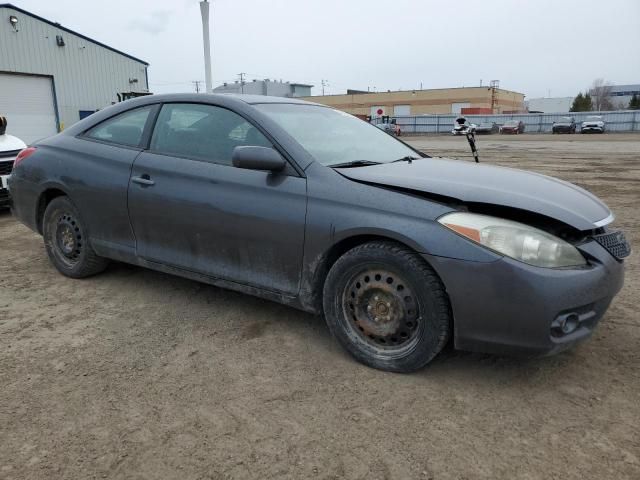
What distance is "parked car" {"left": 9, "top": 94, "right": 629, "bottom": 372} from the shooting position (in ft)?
8.53

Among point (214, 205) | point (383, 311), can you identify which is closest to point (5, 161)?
point (214, 205)

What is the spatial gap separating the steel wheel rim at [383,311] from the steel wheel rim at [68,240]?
2542 millimetres

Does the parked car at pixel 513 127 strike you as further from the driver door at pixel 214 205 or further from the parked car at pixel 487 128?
the driver door at pixel 214 205

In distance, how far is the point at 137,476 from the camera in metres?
2.13

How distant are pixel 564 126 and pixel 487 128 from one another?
6318mm

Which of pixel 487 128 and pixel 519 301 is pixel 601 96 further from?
pixel 519 301

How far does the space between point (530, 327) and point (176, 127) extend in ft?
8.83

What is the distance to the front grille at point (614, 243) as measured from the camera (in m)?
2.82

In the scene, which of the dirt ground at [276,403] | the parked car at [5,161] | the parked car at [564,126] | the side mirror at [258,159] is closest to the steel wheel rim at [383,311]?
the dirt ground at [276,403]

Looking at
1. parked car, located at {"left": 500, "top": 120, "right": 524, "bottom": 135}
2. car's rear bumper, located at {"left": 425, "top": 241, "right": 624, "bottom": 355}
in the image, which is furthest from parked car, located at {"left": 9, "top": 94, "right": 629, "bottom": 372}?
parked car, located at {"left": 500, "top": 120, "right": 524, "bottom": 135}

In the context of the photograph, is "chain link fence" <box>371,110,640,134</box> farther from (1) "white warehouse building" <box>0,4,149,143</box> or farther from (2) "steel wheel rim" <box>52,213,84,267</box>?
(2) "steel wheel rim" <box>52,213,84,267</box>

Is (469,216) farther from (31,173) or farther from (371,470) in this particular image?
(31,173)

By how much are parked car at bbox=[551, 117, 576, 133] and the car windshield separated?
153 ft

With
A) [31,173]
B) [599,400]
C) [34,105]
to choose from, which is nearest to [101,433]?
[599,400]
